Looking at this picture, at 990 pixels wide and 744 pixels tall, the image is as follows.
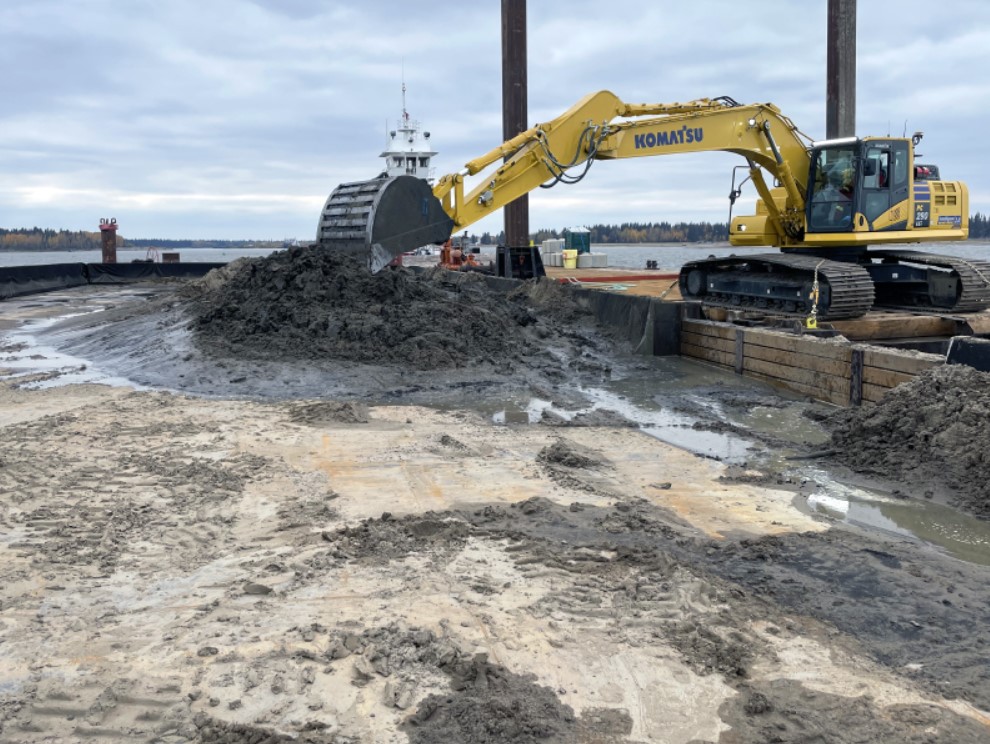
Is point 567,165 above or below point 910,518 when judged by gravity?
above

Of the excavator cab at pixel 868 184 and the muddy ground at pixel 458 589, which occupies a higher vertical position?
the excavator cab at pixel 868 184

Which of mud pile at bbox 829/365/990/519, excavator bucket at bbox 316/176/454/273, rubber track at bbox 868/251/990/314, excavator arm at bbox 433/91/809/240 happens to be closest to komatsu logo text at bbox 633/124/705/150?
excavator arm at bbox 433/91/809/240

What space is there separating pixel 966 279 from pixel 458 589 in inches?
459

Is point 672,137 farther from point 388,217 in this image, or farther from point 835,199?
point 388,217

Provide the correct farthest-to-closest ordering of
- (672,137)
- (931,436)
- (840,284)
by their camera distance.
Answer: (672,137)
(840,284)
(931,436)

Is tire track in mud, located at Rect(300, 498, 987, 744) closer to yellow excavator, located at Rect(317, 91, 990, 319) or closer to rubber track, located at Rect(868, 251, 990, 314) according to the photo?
yellow excavator, located at Rect(317, 91, 990, 319)

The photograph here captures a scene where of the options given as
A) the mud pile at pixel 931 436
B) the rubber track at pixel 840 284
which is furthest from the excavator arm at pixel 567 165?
the mud pile at pixel 931 436

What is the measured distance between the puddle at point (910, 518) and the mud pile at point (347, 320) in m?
6.25

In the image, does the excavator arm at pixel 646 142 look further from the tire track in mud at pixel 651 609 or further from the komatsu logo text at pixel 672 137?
the tire track in mud at pixel 651 609

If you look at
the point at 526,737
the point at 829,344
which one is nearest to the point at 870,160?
the point at 829,344

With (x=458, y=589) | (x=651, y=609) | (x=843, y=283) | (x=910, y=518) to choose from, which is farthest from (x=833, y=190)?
(x=458, y=589)

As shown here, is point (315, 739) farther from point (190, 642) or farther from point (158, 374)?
point (158, 374)

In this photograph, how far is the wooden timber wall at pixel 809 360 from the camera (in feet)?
30.1

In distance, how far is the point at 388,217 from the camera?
39.7 ft
